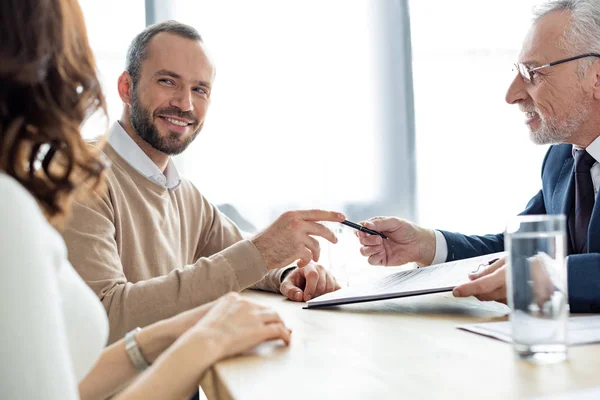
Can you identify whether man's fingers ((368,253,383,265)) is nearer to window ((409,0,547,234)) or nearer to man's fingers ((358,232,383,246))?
man's fingers ((358,232,383,246))

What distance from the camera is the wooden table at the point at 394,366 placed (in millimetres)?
694

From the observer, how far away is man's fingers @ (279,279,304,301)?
143 centimetres

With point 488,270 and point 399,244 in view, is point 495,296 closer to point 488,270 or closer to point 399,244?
point 488,270

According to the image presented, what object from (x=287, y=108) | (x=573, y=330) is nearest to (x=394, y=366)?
(x=573, y=330)

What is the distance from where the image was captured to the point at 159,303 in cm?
134

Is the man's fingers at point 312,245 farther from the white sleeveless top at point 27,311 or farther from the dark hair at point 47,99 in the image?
the white sleeveless top at point 27,311

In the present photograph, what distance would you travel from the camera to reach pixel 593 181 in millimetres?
1634

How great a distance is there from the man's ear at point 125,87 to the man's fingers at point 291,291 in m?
0.89

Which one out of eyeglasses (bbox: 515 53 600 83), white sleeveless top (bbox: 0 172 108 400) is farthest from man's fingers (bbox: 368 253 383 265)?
white sleeveless top (bbox: 0 172 108 400)

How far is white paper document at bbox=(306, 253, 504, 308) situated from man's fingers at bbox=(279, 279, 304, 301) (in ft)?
0.45

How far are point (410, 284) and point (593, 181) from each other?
69 centimetres

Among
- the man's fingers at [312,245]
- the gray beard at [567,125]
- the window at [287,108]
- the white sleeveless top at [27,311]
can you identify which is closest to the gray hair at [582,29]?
the gray beard at [567,125]

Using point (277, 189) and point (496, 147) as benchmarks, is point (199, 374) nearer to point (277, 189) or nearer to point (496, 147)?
point (277, 189)

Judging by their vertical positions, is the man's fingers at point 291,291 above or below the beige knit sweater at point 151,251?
below
